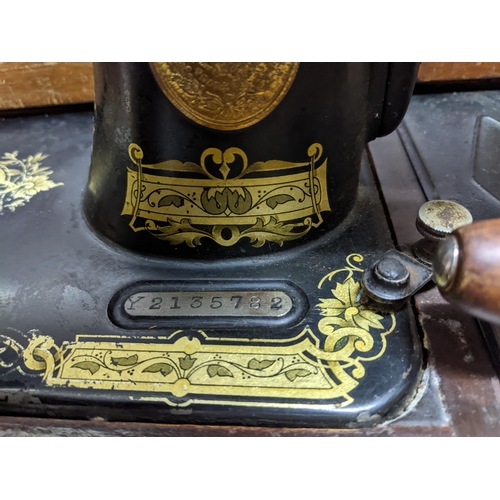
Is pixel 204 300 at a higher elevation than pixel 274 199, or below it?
below

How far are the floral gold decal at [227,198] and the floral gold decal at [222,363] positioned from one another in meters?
0.16

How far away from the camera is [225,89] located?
0.63m

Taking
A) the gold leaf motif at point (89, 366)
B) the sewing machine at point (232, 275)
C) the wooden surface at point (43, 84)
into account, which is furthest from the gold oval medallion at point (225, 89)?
the wooden surface at point (43, 84)

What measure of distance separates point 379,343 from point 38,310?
515mm

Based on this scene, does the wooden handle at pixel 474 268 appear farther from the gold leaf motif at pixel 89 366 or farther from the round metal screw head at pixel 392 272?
the gold leaf motif at pixel 89 366

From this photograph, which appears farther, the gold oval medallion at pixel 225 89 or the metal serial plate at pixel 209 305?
the metal serial plate at pixel 209 305

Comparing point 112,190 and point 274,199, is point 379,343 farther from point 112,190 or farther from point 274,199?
point 112,190

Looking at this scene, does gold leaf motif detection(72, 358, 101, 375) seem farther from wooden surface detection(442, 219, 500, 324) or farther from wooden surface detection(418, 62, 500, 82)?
wooden surface detection(418, 62, 500, 82)

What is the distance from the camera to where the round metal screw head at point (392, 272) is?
73 centimetres

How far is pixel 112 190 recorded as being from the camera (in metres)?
0.79

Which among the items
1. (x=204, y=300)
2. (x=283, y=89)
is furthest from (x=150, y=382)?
(x=283, y=89)

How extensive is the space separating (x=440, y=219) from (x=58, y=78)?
3.09 feet

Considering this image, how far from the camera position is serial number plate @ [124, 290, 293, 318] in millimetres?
750

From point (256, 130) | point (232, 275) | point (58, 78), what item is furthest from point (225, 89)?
point (58, 78)
